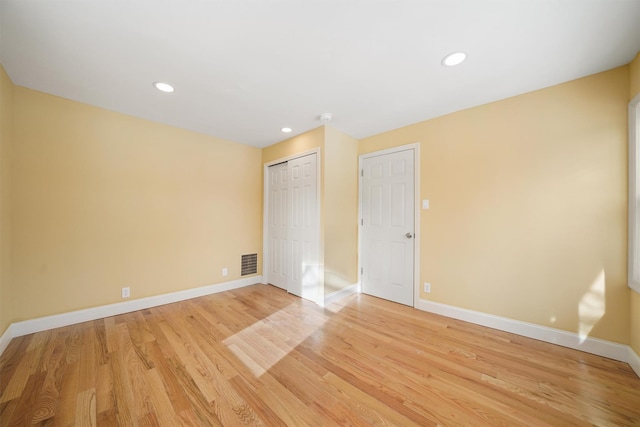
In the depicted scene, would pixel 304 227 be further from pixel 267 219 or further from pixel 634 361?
pixel 634 361

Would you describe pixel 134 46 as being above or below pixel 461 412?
above

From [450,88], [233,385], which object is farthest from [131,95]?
[450,88]

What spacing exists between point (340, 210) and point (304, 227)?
1.99 feet

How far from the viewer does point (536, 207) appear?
7.33 ft

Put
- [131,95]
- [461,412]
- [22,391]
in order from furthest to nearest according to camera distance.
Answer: [131,95] < [22,391] < [461,412]

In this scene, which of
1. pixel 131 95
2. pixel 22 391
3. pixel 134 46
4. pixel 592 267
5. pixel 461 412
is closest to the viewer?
pixel 461 412

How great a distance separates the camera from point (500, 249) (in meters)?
2.42

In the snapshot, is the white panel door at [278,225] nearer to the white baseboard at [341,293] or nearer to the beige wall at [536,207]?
the white baseboard at [341,293]

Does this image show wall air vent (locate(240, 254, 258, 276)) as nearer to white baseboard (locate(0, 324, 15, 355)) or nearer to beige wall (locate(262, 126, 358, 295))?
beige wall (locate(262, 126, 358, 295))

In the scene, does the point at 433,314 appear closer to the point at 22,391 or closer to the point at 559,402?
the point at 559,402

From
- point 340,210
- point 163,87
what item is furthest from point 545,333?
point 163,87

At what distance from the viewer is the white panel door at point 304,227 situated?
3.23 m

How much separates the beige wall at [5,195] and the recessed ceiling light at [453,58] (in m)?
3.77

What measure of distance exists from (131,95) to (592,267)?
4787 mm
